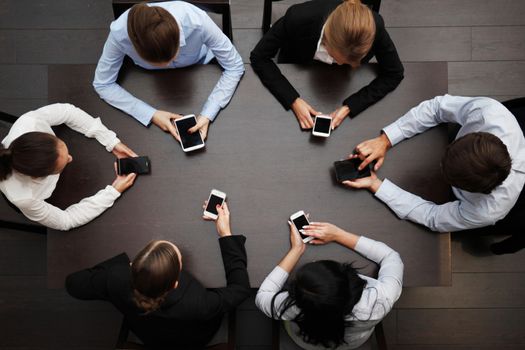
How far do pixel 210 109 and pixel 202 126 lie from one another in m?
0.07

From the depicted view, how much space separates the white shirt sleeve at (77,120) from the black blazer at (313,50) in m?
0.64

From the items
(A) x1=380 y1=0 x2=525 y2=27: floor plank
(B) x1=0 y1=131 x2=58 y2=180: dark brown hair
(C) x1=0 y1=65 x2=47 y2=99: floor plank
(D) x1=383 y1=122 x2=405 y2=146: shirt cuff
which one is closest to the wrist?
(D) x1=383 y1=122 x2=405 y2=146: shirt cuff

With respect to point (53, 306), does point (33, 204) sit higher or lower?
higher

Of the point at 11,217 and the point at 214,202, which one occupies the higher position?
the point at 214,202

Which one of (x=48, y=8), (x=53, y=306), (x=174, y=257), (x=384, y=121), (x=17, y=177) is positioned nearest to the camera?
(x=174, y=257)

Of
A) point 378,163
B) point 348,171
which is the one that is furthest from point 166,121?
point 378,163

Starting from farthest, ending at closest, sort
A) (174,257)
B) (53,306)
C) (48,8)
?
(48,8), (53,306), (174,257)

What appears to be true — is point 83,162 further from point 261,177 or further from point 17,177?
point 261,177

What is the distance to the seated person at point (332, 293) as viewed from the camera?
1396 millimetres

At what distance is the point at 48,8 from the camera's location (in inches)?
100.0

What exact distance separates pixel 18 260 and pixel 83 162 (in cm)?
111

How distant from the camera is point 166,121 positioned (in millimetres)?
1643

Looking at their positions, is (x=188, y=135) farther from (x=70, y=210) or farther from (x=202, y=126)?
(x=70, y=210)

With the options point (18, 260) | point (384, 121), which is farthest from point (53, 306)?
point (384, 121)
